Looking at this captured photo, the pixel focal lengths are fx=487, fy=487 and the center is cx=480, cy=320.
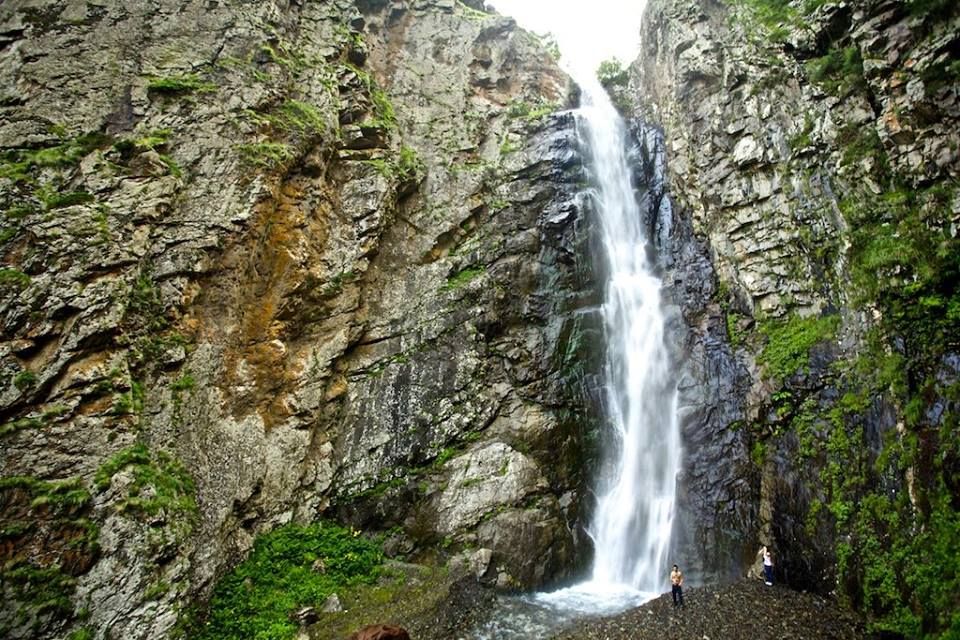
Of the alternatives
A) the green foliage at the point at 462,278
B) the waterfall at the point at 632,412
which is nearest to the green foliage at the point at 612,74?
the waterfall at the point at 632,412

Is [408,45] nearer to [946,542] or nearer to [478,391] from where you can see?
[478,391]

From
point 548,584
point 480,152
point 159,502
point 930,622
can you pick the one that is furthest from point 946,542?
point 480,152

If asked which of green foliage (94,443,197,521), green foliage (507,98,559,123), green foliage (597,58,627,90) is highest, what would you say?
green foliage (597,58,627,90)

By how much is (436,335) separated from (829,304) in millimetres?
10654

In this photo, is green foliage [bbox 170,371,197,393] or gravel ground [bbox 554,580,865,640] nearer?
gravel ground [bbox 554,580,865,640]

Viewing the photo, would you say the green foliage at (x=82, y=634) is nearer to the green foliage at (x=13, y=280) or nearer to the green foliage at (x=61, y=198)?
the green foliage at (x=13, y=280)

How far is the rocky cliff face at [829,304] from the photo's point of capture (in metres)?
8.91

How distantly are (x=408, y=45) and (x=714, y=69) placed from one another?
1374cm

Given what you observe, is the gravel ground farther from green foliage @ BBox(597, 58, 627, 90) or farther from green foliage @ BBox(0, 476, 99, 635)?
green foliage @ BBox(597, 58, 627, 90)

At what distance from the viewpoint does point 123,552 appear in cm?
878

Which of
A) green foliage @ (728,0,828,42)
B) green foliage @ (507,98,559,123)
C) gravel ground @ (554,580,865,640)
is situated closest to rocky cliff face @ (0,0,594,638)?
gravel ground @ (554,580,865,640)

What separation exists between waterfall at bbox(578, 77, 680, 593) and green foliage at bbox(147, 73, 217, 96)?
13.4 metres

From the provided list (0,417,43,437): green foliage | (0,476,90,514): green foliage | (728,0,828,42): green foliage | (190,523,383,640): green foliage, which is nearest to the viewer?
(0,476,90,514): green foliage

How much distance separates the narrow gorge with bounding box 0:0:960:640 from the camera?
9.20 metres
